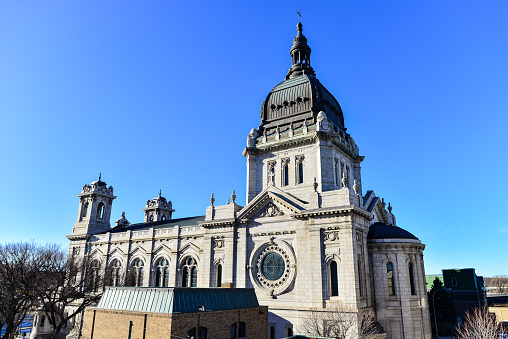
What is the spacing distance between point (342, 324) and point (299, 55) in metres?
37.5

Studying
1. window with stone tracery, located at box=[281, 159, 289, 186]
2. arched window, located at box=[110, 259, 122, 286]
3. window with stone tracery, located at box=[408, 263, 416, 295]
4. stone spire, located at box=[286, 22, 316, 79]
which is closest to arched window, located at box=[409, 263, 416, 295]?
window with stone tracery, located at box=[408, 263, 416, 295]

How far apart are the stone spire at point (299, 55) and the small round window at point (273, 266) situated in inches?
1047

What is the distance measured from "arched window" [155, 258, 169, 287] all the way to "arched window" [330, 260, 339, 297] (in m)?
23.8

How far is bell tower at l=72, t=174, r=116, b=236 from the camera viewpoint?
186 feet

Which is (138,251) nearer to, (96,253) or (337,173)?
(96,253)

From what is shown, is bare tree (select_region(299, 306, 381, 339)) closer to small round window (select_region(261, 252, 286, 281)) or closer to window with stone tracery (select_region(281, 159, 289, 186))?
small round window (select_region(261, 252, 286, 281))

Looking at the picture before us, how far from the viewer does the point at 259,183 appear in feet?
147

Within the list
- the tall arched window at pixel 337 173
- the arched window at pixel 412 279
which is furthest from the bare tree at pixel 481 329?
the tall arched window at pixel 337 173

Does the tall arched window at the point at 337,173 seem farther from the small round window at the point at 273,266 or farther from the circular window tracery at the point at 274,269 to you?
the small round window at the point at 273,266

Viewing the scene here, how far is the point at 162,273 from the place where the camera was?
46875 millimetres

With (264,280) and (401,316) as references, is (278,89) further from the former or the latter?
(401,316)

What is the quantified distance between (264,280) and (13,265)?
2828 cm

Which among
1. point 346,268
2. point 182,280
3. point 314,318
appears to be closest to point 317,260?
point 346,268

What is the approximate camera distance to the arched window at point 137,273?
1849 inches
